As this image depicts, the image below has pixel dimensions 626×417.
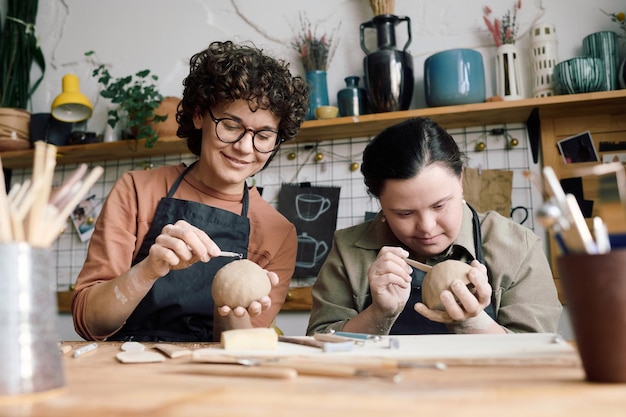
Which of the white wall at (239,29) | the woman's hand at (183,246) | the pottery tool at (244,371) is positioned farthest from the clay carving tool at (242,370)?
the white wall at (239,29)

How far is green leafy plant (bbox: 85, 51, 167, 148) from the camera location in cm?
285

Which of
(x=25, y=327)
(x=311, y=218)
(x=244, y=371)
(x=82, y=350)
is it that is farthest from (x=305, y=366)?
(x=311, y=218)

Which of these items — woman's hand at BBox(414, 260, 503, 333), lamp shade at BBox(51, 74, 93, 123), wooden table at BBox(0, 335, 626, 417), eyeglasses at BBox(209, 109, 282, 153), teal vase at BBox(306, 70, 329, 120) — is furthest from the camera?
lamp shade at BBox(51, 74, 93, 123)

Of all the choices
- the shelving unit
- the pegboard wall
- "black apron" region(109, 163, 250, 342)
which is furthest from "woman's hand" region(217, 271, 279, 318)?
the pegboard wall

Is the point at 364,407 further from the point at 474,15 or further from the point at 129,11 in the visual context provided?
the point at 129,11

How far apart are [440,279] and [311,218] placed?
1572mm

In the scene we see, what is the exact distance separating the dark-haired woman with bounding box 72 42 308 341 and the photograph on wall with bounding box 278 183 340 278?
0.79 m

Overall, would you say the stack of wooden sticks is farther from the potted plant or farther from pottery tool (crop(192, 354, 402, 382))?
the potted plant

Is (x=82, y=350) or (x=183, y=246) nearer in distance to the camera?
→ (x=82, y=350)

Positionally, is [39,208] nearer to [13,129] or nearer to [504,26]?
[504,26]

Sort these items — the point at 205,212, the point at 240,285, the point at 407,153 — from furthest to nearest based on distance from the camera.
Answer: the point at 205,212 → the point at 407,153 → the point at 240,285

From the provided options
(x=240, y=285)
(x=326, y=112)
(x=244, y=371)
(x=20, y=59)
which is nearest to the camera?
(x=244, y=371)

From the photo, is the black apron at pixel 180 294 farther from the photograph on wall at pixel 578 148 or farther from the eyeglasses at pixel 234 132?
the photograph on wall at pixel 578 148

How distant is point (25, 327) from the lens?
26.2 inches
